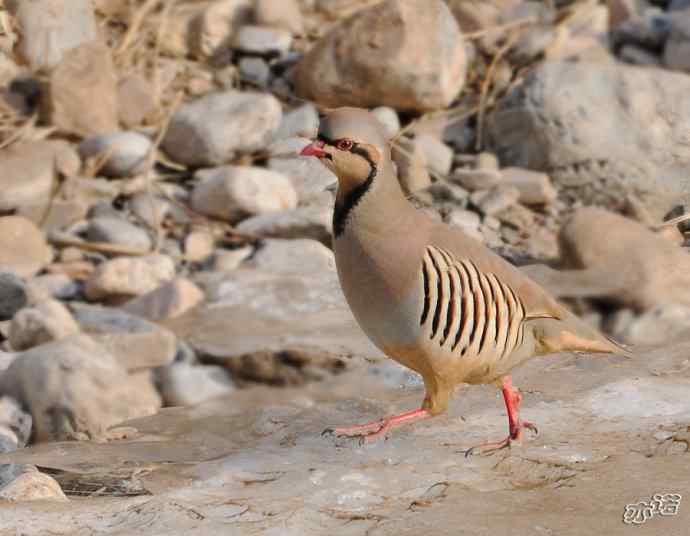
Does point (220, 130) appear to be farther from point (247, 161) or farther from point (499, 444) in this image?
point (499, 444)

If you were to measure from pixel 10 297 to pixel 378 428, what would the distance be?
8.65 ft

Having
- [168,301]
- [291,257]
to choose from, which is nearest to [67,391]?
[168,301]

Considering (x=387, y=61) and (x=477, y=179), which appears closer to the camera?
→ (x=477, y=179)

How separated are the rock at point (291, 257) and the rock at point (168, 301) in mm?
360

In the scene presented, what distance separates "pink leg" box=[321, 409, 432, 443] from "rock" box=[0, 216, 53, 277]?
9.40 ft

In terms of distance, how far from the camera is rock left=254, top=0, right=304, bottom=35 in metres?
7.31

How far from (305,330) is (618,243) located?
1.88 meters

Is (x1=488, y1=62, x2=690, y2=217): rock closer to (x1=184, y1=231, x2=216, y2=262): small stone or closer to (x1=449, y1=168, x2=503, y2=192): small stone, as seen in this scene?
(x1=449, y1=168, x2=503, y2=192): small stone

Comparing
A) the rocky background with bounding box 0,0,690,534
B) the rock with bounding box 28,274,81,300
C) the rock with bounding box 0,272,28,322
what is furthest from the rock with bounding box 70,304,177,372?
the rock with bounding box 28,274,81,300

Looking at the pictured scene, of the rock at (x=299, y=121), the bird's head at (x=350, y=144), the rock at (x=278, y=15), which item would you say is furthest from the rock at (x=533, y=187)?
the bird's head at (x=350, y=144)

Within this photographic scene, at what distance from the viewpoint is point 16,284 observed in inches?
205

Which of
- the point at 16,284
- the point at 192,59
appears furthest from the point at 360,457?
the point at 192,59

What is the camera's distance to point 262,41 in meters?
7.23

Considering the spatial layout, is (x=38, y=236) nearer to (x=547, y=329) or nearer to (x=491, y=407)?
(x=491, y=407)
